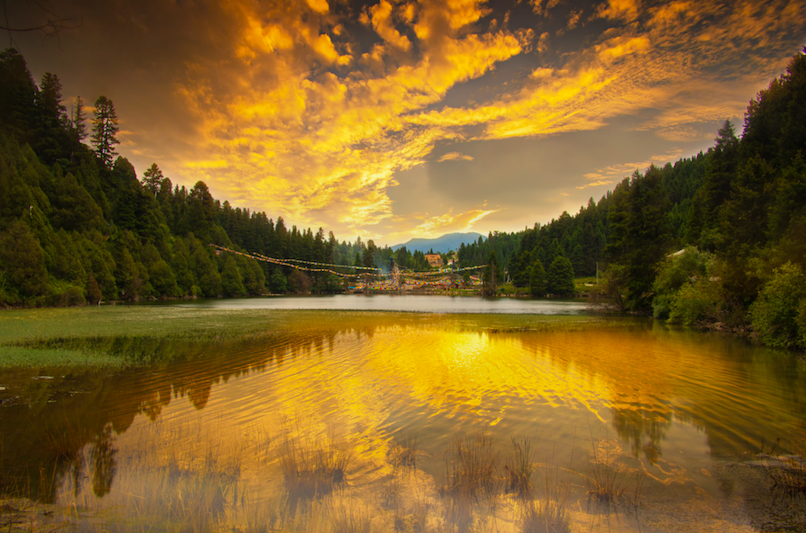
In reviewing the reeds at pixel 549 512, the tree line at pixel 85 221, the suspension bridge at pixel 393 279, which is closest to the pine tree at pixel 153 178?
the tree line at pixel 85 221

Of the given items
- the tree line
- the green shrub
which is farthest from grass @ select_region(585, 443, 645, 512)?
the tree line

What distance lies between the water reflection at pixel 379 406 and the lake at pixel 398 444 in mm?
60

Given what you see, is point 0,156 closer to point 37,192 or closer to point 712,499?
point 37,192

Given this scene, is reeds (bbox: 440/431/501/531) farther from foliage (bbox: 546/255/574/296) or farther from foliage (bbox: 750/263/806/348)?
foliage (bbox: 546/255/574/296)

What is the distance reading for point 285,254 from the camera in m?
152

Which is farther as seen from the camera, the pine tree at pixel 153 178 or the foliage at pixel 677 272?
the pine tree at pixel 153 178

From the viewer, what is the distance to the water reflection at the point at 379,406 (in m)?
6.77

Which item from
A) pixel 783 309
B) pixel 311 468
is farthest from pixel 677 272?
pixel 311 468

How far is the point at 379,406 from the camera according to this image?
9.89 metres

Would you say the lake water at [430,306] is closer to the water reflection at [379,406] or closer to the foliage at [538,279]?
the foliage at [538,279]

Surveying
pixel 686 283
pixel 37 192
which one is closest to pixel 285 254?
pixel 37 192

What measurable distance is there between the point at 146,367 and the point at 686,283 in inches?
1535

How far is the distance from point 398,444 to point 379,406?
8.40 feet

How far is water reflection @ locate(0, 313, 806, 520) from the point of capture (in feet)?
22.2
